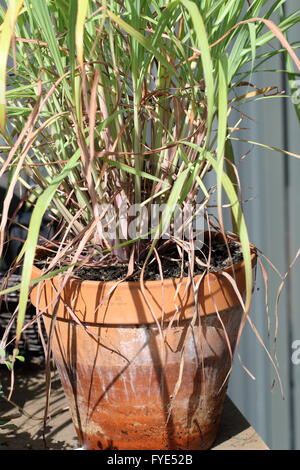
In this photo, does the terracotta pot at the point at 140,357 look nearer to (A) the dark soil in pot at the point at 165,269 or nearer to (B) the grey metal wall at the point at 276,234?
(A) the dark soil in pot at the point at 165,269

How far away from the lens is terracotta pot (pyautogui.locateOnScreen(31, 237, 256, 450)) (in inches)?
27.8

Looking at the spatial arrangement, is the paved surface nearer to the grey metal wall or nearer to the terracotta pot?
the terracotta pot

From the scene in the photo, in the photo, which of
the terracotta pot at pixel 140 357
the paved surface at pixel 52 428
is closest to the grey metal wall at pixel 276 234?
the paved surface at pixel 52 428

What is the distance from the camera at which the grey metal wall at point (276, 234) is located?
130 cm

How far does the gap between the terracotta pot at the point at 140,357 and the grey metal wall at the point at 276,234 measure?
0.57 metres

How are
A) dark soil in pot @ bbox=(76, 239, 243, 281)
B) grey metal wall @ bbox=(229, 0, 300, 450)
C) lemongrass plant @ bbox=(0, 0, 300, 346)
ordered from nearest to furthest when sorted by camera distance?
A: lemongrass plant @ bbox=(0, 0, 300, 346) < dark soil in pot @ bbox=(76, 239, 243, 281) < grey metal wall @ bbox=(229, 0, 300, 450)

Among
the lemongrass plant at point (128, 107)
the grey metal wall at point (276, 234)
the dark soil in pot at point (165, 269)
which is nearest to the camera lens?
the lemongrass plant at point (128, 107)

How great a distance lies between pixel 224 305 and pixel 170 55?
30 centimetres

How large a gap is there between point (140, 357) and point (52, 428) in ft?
0.83

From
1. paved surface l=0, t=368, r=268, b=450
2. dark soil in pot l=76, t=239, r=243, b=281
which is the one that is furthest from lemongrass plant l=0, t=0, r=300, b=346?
paved surface l=0, t=368, r=268, b=450

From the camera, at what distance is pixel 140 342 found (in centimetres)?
71

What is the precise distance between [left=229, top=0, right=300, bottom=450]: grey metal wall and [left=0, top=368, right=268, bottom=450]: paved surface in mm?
450

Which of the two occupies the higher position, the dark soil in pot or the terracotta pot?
the dark soil in pot
